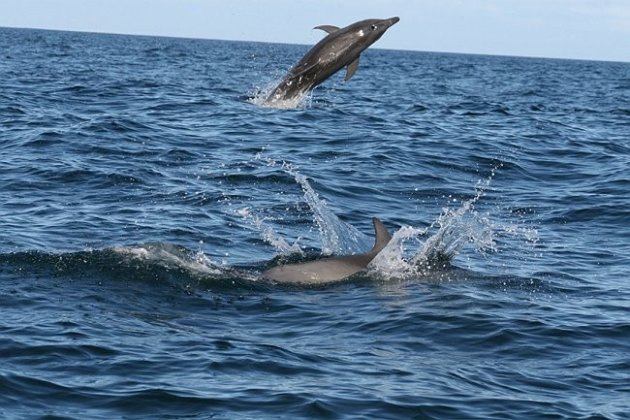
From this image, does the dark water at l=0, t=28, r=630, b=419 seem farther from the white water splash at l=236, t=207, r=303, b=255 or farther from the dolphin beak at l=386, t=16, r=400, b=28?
the dolphin beak at l=386, t=16, r=400, b=28

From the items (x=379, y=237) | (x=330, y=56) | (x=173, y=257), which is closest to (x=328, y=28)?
(x=330, y=56)

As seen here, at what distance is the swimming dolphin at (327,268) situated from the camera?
14.0m

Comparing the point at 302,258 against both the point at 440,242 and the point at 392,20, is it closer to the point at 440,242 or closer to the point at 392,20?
the point at 440,242

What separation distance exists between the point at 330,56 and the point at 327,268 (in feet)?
9.91

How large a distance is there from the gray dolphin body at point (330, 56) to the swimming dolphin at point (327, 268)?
2.55 metres

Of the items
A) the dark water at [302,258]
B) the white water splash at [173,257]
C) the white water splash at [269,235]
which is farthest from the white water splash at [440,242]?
the white water splash at [173,257]

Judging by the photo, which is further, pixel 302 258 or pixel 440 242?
pixel 440 242

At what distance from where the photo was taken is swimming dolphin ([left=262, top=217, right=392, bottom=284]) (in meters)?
14.0

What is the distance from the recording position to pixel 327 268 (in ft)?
46.4

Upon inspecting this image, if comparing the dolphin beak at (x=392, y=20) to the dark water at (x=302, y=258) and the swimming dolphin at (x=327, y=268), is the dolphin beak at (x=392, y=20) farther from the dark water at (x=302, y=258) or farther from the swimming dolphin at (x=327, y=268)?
the dark water at (x=302, y=258)

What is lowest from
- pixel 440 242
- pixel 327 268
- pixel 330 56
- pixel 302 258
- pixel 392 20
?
pixel 302 258

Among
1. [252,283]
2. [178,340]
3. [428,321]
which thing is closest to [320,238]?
[252,283]

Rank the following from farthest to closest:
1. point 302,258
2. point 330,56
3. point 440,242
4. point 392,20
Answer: point 440,242 → point 302,258 → point 392,20 → point 330,56

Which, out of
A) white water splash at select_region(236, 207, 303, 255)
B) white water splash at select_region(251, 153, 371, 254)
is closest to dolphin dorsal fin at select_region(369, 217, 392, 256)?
white water splash at select_region(251, 153, 371, 254)
